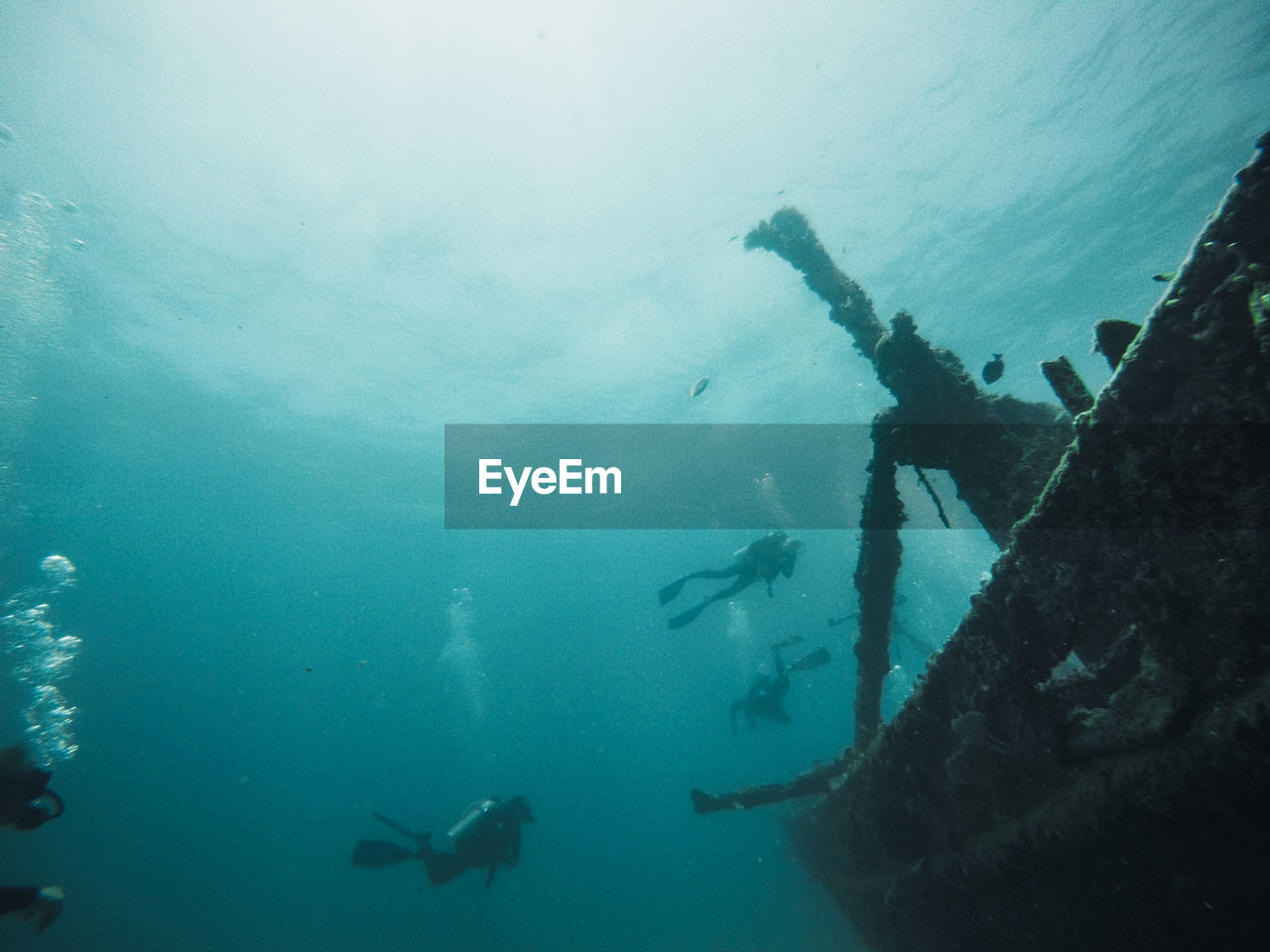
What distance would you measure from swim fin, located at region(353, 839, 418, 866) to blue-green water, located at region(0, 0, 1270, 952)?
9.57 m

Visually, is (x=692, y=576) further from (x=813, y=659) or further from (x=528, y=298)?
(x=528, y=298)

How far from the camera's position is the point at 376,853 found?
408 inches

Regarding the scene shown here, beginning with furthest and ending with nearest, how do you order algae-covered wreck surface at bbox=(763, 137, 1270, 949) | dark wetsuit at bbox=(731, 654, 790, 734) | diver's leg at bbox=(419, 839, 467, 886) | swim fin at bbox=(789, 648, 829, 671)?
dark wetsuit at bbox=(731, 654, 790, 734) → diver's leg at bbox=(419, 839, 467, 886) → swim fin at bbox=(789, 648, 829, 671) → algae-covered wreck surface at bbox=(763, 137, 1270, 949)

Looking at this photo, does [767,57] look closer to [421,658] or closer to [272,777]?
[272,777]

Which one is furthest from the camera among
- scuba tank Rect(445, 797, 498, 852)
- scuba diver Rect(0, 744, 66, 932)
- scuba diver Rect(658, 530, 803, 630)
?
scuba diver Rect(658, 530, 803, 630)

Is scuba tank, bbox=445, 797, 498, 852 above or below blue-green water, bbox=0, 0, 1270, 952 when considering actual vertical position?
below

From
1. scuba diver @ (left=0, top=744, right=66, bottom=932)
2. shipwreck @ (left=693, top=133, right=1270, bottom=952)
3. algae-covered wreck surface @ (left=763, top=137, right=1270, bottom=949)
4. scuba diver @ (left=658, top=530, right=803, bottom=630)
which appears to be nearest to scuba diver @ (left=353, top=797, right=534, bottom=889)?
scuba diver @ (left=658, top=530, right=803, bottom=630)

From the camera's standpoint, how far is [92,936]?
2683 cm

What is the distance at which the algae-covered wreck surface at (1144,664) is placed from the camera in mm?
1841

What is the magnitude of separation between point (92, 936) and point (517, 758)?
44.1 metres

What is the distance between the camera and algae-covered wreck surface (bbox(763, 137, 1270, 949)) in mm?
1841
